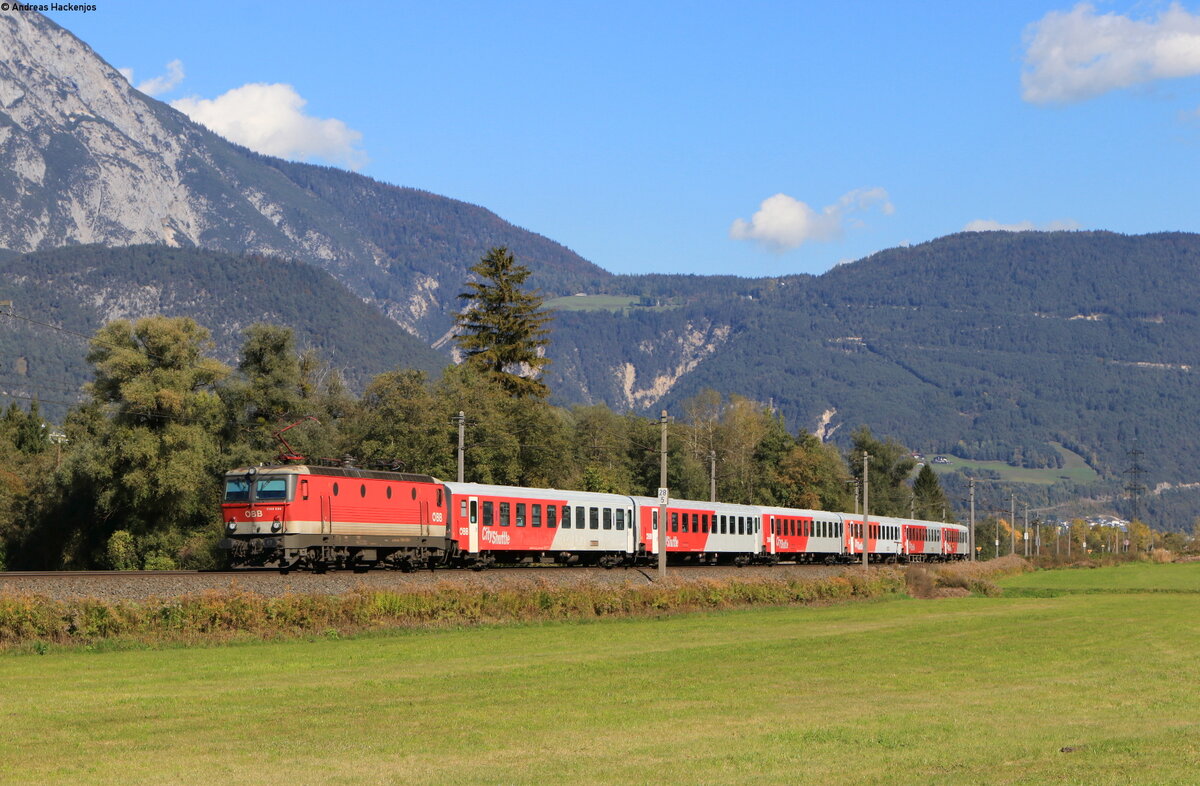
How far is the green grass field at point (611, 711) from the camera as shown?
15.9m

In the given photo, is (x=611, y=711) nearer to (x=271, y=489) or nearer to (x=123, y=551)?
(x=271, y=489)

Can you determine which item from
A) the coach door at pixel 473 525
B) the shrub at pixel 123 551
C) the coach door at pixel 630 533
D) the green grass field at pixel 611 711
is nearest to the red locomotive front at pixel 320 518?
the coach door at pixel 473 525

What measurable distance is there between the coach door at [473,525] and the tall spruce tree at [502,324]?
55.2 meters

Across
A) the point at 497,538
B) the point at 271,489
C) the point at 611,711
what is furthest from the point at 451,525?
the point at 611,711

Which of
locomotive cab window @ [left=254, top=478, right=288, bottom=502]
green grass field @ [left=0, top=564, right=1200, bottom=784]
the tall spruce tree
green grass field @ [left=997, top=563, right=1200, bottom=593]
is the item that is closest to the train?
locomotive cab window @ [left=254, top=478, right=288, bottom=502]

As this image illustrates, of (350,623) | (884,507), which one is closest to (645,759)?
(350,623)

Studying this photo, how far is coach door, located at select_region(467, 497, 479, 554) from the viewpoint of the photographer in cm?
5184

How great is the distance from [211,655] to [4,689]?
6.26 meters

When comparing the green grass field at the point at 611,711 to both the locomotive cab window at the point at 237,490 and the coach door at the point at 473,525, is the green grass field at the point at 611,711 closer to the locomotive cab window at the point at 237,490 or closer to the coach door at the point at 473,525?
the locomotive cab window at the point at 237,490

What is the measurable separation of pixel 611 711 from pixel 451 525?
100ft

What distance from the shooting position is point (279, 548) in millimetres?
41812

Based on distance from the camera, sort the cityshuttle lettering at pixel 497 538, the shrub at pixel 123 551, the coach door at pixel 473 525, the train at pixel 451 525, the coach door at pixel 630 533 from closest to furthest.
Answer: the train at pixel 451 525 → the coach door at pixel 473 525 → the cityshuttle lettering at pixel 497 538 → the coach door at pixel 630 533 → the shrub at pixel 123 551

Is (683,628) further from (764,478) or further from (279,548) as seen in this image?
(764,478)

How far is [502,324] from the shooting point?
109750mm
